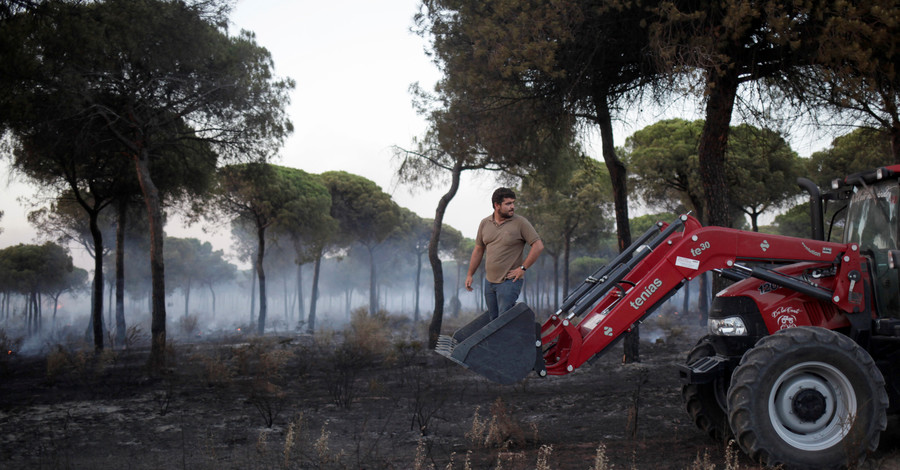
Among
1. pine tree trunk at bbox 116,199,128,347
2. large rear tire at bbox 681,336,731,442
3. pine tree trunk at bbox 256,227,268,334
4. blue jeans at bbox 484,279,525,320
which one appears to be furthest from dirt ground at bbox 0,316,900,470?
pine tree trunk at bbox 256,227,268,334

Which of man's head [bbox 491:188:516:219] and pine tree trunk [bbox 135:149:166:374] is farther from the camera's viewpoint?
pine tree trunk [bbox 135:149:166:374]

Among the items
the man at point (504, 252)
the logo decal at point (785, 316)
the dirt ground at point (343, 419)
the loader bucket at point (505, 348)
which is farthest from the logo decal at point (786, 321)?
the man at point (504, 252)

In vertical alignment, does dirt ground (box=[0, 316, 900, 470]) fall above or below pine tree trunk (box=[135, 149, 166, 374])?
below

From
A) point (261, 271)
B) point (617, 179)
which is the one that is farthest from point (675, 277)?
point (261, 271)

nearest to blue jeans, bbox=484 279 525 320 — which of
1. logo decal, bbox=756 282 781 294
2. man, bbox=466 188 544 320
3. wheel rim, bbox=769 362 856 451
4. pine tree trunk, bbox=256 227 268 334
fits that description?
man, bbox=466 188 544 320

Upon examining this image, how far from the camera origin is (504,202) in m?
6.30

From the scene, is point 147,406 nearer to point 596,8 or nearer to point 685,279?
point 685,279

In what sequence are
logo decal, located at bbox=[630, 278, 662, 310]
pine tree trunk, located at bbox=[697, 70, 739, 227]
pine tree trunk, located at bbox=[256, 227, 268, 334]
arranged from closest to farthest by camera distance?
logo decal, located at bbox=[630, 278, 662, 310] → pine tree trunk, located at bbox=[697, 70, 739, 227] → pine tree trunk, located at bbox=[256, 227, 268, 334]

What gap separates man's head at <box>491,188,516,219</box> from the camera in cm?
627

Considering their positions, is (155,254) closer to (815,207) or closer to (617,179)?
(617,179)

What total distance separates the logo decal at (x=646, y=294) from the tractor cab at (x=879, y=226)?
72.4 inches

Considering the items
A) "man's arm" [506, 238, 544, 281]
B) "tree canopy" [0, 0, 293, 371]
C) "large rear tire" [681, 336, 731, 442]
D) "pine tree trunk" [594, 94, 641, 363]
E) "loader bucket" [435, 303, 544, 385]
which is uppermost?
"tree canopy" [0, 0, 293, 371]

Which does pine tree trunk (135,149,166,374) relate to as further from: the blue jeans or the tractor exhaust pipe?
the tractor exhaust pipe

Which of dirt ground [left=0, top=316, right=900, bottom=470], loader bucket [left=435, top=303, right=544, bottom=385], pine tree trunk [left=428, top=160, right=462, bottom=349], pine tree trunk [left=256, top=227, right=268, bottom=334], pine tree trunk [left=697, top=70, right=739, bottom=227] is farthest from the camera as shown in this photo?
pine tree trunk [left=256, top=227, right=268, bottom=334]
